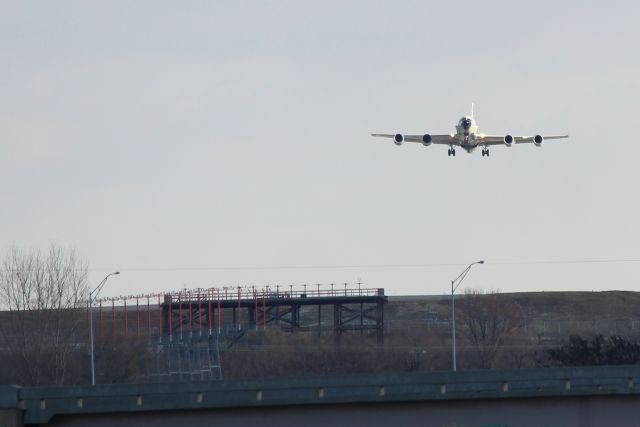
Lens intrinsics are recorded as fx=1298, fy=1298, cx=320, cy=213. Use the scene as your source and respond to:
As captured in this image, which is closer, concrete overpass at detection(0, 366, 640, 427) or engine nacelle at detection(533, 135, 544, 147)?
concrete overpass at detection(0, 366, 640, 427)

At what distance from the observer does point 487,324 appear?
109250 millimetres

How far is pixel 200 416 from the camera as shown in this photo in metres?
33.1

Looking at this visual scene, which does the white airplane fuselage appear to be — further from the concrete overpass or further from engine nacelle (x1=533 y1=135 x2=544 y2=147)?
the concrete overpass

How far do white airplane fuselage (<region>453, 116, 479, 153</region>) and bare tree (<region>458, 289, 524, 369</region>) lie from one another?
14.9 m

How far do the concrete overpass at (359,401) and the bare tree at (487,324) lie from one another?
51.3m

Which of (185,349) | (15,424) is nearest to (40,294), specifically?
(185,349)

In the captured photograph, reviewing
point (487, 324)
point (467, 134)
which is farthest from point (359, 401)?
point (487, 324)

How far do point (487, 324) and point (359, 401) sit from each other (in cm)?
7725

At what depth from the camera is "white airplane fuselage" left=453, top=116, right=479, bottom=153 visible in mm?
80188

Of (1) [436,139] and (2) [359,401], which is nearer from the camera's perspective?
(2) [359,401]

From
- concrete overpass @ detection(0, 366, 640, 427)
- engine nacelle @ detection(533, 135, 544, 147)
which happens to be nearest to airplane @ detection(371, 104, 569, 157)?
engine nacelle @ detection(533, 135, 544, 147)

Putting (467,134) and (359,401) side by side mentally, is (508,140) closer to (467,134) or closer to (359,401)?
(467,134)

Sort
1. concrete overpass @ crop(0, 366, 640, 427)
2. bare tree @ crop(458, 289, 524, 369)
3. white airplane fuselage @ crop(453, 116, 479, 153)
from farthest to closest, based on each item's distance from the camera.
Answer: bare tree @ crop(458, 289, 524, 369), white airplane fuselage @ crop(453, 116, 479, 153), concrete overpass @ crop(0, 366, 640, 427)

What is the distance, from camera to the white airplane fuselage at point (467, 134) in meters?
80.2
